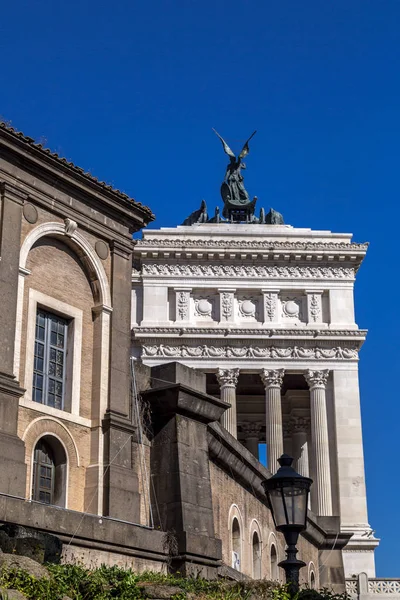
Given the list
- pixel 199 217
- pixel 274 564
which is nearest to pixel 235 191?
pixel 199 217

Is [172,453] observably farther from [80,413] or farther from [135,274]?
[135,274]

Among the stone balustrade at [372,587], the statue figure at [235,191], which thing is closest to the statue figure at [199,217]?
the statue figure at [235,191]

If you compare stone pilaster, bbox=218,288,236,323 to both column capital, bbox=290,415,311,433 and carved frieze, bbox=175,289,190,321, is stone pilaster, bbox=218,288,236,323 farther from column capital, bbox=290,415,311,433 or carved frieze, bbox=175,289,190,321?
column capital, bbox=290,415,311,433

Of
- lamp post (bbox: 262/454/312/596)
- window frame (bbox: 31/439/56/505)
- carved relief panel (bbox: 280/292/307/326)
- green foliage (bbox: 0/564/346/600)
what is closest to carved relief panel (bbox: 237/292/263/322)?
carved relief panel (bbox: 280/292/307/326)

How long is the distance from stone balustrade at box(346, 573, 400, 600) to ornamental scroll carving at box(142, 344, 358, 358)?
2475 cm

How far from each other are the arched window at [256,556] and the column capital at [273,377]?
37962mm

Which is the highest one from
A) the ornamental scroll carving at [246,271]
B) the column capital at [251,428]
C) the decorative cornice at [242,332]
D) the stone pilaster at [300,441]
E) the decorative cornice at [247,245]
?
the decorative cornice at [247,245]

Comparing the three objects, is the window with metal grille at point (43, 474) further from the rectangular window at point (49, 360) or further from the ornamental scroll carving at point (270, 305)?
the ornamental scroll carving at point (270, 305)

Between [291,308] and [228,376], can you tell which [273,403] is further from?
[291,308]

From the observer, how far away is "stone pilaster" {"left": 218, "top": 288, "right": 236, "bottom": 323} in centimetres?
7038

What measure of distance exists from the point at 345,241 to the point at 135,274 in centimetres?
1449

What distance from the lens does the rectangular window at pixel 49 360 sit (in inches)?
882

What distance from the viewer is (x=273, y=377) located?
68.2 metres

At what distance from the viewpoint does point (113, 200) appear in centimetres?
2469
